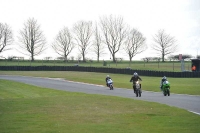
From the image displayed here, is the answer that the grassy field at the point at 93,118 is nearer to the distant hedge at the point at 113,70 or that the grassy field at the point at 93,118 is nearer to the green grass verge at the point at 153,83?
the green grass verge at the point at 153,83

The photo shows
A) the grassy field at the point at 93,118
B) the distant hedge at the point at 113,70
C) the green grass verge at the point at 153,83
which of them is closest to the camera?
the grassy field at the point at 93,118

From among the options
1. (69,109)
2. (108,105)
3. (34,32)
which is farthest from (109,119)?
(34,32)

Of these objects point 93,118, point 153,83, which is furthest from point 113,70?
point 93,118

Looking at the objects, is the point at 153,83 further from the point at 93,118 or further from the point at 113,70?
the point at 93,118

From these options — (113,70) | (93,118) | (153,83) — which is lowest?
(93,118)

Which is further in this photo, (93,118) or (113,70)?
(113,70)

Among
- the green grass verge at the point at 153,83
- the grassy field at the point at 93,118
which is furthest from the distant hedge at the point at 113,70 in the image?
the grassy field at the point at 93,118

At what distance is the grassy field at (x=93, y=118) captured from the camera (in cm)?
1515

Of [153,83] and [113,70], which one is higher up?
[113,70]

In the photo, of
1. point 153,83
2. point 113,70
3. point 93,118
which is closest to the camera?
point 93,118

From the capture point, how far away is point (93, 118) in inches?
702

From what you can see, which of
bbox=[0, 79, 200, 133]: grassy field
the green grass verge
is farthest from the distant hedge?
bbox=[0, 79, 200, 133]: grassy field

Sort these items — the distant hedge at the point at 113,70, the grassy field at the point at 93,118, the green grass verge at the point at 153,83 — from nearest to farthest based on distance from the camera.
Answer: the grassy field at the point at 93,118
the green grass verge at the point at 153,83
the distant hedge at the point at 113,70

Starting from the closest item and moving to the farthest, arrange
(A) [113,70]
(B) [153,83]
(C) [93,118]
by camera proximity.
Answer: (C) [93,118], (B) [153,83], (A) [113,70]
